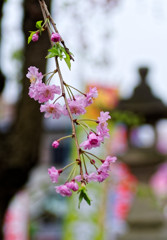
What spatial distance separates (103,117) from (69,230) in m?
8.15

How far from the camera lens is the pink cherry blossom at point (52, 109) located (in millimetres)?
1162

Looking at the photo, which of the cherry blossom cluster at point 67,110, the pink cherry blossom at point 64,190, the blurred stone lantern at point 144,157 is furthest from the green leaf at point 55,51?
the blurred stone lantern at point 144,157

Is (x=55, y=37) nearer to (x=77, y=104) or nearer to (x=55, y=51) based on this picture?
(x=55, y=51)

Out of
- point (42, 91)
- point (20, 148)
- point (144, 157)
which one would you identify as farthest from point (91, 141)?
point (144, 157)

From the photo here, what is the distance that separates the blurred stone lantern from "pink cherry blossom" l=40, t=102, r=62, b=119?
5777mm

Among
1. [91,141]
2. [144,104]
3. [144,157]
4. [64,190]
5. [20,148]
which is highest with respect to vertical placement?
[144,104]

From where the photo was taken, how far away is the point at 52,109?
3.84 feet

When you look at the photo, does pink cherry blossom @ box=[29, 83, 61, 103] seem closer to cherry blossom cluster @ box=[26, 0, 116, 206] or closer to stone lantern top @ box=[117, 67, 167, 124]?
cherry blossom cluster @ box=[26, 0, 116, 206]

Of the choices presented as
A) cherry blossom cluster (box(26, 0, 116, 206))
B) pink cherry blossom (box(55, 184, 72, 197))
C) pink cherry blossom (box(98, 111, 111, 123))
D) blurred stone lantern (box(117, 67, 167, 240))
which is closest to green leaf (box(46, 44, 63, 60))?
cherry blossom cluster (box(26, 0, 116, 206))

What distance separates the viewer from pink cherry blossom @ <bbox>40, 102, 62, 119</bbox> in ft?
3.81

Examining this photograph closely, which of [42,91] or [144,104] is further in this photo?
[144,104]

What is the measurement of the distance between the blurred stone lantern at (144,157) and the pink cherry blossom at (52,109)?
19.0 ft

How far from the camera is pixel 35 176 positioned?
1820cm

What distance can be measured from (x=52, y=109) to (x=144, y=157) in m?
5.96
